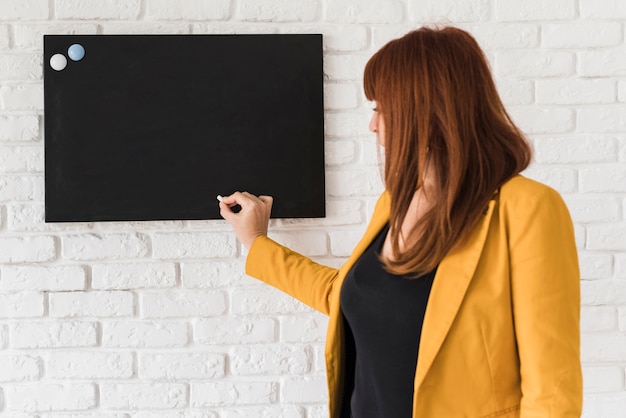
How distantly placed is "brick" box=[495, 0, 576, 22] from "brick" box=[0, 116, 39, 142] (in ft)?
4.22

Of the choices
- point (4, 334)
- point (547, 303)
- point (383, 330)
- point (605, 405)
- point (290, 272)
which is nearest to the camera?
point (547, 303)

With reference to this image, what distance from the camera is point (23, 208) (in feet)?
5.50

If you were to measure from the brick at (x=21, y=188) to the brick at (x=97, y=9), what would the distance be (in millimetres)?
439

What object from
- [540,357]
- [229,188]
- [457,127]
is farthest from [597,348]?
[229,188]

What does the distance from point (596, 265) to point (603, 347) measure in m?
0.23

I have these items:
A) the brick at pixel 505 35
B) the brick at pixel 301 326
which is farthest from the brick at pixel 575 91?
the brick at pixel 301 326

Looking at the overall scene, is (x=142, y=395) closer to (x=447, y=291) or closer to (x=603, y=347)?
(x=447, y=291)

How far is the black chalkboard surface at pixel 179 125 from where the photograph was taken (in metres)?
1.65

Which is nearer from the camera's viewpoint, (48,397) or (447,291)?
(447,291)

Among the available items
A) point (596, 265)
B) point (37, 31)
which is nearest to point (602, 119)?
point (596, 265)

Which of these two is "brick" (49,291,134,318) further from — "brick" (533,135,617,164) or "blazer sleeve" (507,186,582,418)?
"brick" (533,135,617,164)

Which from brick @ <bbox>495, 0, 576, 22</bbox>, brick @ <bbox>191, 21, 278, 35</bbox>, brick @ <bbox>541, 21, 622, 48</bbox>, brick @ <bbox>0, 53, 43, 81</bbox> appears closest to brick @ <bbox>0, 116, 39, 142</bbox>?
brick @ <bbox>0, 53, 43, 81</bbox>

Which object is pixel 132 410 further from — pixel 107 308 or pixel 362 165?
pixel 362 165

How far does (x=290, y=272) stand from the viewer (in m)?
1.59
